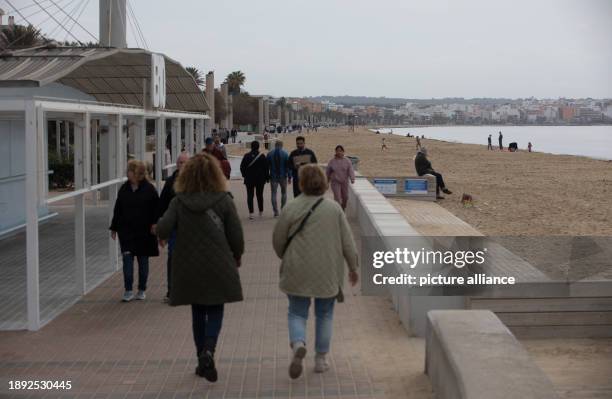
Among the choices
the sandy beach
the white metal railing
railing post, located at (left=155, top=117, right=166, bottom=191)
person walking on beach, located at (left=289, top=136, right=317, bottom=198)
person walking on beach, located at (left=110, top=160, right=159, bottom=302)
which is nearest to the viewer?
the white metal railing

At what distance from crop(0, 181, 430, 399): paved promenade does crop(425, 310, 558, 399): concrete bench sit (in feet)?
1.53

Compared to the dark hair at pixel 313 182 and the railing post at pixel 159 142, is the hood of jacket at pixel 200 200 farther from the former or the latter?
the railing post at pixel 159 142

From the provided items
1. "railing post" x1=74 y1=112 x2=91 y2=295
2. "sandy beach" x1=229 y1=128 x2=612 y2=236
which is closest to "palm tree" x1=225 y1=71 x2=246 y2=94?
"sandy beach" x1=229 y1=128 x2=612 y2=236

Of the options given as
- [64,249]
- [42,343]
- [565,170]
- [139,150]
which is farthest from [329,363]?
[565,170]

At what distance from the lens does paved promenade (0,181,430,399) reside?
566 centimetres

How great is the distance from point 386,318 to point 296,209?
2.48 m

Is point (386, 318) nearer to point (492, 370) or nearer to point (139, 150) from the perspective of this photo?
point (492, 370)

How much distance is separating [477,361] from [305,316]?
147 centimetres

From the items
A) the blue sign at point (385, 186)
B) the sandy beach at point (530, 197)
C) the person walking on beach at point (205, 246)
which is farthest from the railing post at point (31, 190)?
the blue sign at point (385, 186)

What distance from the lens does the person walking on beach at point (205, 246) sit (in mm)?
5566

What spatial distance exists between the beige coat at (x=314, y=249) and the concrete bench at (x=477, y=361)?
78 centimetres

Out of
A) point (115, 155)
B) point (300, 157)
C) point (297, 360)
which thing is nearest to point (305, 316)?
point (297, 360)

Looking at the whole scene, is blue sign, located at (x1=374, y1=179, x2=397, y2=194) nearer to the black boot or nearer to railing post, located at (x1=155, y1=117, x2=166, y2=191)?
railing post, located at (x1=155, y1=117, x2=166, y2=191)

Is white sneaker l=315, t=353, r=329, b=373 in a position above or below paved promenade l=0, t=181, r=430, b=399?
above
